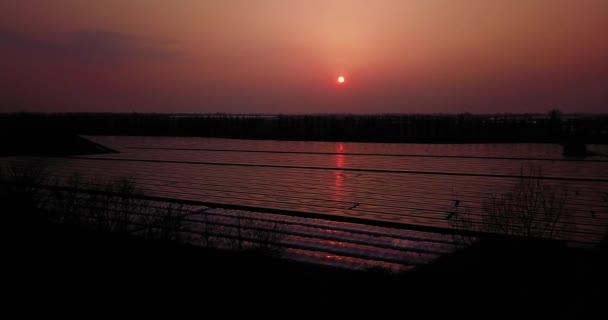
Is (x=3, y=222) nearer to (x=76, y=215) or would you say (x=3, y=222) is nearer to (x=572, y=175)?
(x=76, y=215)

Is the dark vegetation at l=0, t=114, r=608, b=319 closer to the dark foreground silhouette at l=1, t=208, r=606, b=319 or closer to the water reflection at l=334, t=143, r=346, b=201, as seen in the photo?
the dark foreground silhouette at l=1, t=208, r=606, b=319

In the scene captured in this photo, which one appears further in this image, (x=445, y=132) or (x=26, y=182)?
(x=445, y=132)

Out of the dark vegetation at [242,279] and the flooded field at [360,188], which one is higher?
the flooded field at [360,188]

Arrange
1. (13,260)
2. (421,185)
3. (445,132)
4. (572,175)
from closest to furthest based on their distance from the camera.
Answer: (13,260) → (421,185) → (572,175) → (445,132)

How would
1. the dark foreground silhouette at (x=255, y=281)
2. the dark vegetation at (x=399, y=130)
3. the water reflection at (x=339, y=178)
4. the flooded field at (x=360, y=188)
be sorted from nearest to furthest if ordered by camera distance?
the dark foreground silhouette at (x=255, y=281), the flooded field at (x=360, y=188), the water reflection at (x=339, y=178), the dark vegetation at (x=399, y=130)

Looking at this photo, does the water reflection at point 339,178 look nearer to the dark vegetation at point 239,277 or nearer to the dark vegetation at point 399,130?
the dark vegetation at point 239,277

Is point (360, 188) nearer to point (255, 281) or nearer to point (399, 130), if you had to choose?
point (255, 281)

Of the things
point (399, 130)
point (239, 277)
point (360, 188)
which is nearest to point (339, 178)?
point (360, 188)

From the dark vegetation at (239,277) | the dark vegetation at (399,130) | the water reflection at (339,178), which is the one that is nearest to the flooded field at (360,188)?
the water reflection at (339,178)

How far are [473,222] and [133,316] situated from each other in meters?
2.66

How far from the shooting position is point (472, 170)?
680cm

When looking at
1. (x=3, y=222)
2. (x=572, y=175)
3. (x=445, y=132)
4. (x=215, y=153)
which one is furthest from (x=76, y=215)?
(x=445, y=132)

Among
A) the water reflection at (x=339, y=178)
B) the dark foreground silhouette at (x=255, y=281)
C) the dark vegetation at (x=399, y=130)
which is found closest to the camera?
the dark foreground silhouette at (x=255, y=281)

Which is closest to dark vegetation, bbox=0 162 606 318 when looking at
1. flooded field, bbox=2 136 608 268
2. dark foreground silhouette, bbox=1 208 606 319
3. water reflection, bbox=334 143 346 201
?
dark foreground silhouette, bbox=1 208 606 319
